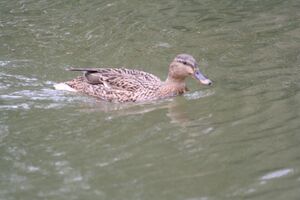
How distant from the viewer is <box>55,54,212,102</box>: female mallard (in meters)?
10.9

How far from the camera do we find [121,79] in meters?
11.3

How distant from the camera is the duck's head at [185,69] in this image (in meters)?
10.6

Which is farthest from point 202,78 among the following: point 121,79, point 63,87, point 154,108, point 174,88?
point 63,87

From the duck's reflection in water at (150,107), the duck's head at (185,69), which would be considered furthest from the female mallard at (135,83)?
the duck's reflection in water at (150,107)

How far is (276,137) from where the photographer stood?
8211mm

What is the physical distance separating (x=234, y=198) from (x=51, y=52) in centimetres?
813

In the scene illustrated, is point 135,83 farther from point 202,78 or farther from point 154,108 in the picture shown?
point 202,78

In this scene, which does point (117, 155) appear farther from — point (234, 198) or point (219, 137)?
point (234, 198)

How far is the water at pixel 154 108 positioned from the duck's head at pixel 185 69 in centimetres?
34

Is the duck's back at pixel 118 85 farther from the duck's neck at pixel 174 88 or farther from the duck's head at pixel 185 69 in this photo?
the duck's head at pixel 185 69

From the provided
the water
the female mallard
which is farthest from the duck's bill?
the water

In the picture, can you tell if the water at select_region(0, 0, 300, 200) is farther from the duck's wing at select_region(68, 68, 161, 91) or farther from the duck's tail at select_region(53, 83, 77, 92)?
the duck's wing at select_region(68, 68, 161, 91)

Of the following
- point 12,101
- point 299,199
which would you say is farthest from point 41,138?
point 299,199

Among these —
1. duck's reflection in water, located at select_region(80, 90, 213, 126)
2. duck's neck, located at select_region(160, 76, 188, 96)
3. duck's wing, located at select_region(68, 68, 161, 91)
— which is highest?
duck's wing, located at select_region(68, 68, 161, 91)
